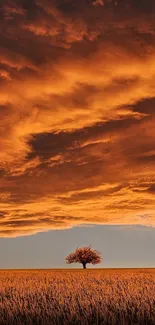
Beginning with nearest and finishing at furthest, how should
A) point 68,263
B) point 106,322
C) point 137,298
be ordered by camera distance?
point 106,322 < point 137,298 < point 68,263

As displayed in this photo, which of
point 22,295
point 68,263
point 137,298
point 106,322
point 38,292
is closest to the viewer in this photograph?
point 106,322

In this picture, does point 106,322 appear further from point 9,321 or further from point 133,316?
point 9,321

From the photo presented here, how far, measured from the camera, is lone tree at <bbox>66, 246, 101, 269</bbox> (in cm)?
8525

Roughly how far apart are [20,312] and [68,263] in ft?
251

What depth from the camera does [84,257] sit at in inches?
3359

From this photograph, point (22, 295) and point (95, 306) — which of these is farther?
point (22, 295)

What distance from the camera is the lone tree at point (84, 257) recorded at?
85.2 m

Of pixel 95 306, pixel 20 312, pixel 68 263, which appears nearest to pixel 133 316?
pixel 95 306

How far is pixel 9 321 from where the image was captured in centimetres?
1104

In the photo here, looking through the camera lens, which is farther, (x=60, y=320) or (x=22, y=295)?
(x=22, y=295)

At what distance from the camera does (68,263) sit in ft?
283

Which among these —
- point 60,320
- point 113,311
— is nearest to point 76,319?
point 60,320

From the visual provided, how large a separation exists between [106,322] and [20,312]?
102 inches

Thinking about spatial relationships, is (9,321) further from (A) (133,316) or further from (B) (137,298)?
(B) (137,298)
